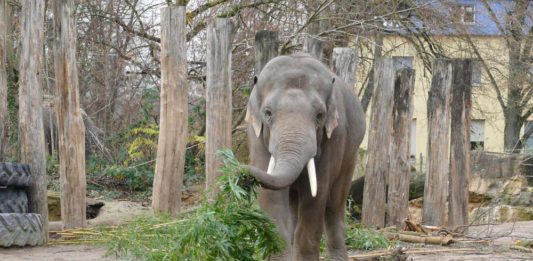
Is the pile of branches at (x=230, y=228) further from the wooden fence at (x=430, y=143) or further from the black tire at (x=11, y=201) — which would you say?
the wooden fence at (x=430, y=143)

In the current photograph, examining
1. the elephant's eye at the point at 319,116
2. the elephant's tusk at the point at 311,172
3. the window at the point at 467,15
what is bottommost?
the elephant's tusk at the point at 311,172

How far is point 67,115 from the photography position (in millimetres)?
8273

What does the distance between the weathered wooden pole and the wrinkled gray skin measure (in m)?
2.65

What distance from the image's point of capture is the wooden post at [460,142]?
9.61 metres

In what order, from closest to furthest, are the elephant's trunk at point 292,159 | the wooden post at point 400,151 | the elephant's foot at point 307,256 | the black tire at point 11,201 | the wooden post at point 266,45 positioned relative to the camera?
the elephant's trunk at point 292,159 → the elephant's foot at point 307,256 → the black tire at point 11,201 → the wooden post at point 266,45 → the wooden post at point 400,151

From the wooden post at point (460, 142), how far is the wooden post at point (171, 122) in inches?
115

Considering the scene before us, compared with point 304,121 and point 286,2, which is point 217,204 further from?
point 286,2

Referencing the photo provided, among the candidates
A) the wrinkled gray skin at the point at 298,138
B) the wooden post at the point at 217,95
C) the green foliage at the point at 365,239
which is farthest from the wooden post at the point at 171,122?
the wrinkled gray skin at the point at 298,138

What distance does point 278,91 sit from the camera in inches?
224

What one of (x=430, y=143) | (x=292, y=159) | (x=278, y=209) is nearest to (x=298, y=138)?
(x=292, y=159)

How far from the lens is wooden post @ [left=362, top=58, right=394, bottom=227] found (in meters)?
9.43

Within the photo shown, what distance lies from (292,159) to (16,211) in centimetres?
359

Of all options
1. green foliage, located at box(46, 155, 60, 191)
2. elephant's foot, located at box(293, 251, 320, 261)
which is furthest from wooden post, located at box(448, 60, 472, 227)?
green foliage, located at box(46, 155, 60, 191)

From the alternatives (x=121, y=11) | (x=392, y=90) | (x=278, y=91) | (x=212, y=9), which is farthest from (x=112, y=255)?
(x=121, y=11)
